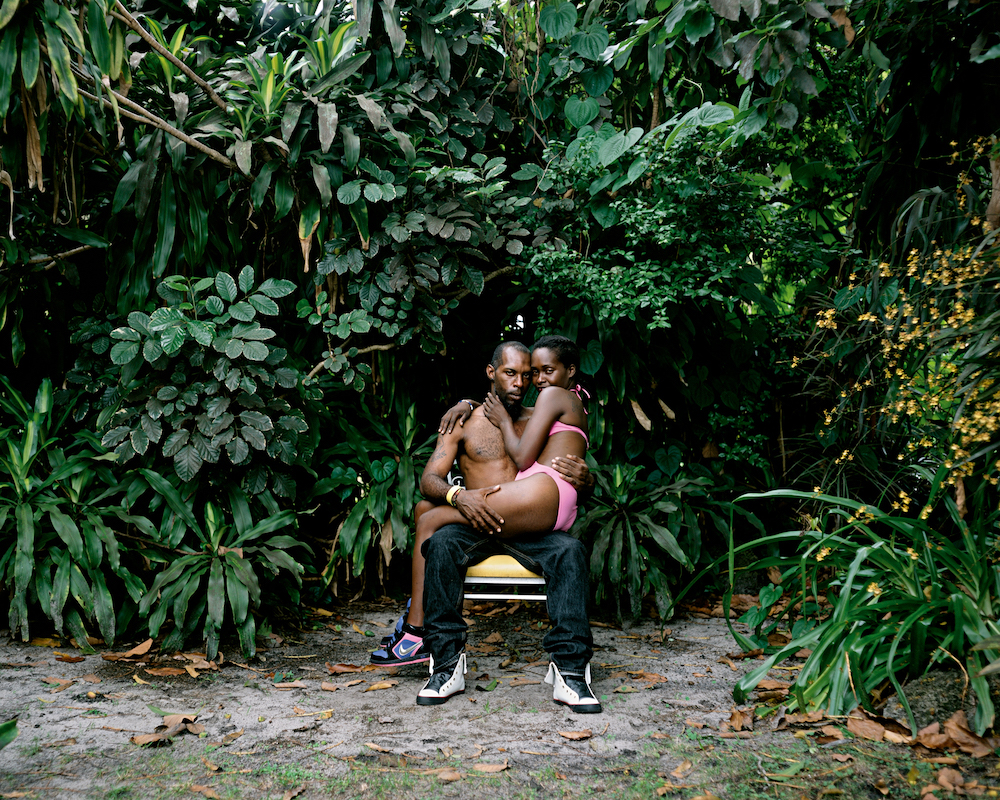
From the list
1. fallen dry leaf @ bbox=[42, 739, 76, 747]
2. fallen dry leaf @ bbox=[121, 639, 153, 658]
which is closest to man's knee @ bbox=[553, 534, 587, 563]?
fallen dry leaf @ bbox=[42, 739, 76, 747]

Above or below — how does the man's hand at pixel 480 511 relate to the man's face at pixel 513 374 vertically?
below

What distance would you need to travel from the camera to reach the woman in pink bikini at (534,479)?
9.95 feet

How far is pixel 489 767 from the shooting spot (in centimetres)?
225

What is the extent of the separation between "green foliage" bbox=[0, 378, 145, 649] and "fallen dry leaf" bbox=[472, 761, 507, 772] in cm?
197

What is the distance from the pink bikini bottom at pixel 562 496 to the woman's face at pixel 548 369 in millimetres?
400

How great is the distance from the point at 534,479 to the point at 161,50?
8.43ft

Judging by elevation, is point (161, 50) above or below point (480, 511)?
above

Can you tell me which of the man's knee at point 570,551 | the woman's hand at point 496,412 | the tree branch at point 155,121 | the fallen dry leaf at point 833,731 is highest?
the tree branch at point 155,121

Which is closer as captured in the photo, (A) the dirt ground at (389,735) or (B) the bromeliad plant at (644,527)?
(A) the dirt ground at (389,735)

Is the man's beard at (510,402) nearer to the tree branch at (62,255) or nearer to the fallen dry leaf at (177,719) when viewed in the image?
the fallen dry leaf at (177,719)

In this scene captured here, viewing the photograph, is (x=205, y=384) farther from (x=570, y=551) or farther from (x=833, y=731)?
(x=833, y=731)

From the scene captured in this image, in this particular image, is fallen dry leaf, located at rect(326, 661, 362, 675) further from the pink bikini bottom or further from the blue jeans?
the pink bikini bottom

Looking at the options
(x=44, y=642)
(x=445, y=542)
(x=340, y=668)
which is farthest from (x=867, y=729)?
(x=44, y=642)

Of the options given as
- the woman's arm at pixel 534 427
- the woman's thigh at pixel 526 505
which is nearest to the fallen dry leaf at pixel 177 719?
the woman's thigh at pixel 526 505
